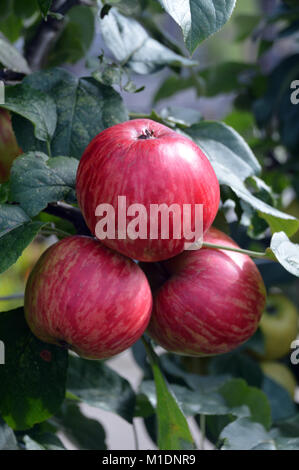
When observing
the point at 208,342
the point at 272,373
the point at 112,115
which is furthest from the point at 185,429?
the point at 272,373

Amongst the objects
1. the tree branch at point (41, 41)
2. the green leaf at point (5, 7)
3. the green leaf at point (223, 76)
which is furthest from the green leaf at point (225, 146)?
the green leaf at point (223, 76)

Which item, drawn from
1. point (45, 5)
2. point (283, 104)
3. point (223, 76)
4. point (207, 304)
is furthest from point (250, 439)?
point (223, 76)

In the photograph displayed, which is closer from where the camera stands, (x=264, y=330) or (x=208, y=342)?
(x=208, y=342)

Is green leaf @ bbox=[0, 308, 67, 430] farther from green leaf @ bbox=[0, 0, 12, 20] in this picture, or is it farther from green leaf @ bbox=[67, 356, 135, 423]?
green leaf @ bbox=[0, 0, 12, 20]

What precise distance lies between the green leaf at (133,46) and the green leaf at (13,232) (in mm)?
196

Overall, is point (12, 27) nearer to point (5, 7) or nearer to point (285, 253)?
point (5, 7)

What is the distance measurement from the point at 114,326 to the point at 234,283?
10 centimetres

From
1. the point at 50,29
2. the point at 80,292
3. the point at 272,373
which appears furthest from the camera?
the point at 272,373

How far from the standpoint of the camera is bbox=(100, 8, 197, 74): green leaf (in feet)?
1.63

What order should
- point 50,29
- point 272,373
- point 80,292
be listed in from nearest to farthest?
1. point 80,292
2. point 50,29
3. point 272,373

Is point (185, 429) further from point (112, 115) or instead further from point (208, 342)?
point (112, 115)

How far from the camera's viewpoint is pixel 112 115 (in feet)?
1.49

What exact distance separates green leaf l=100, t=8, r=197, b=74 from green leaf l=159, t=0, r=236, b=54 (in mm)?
146
